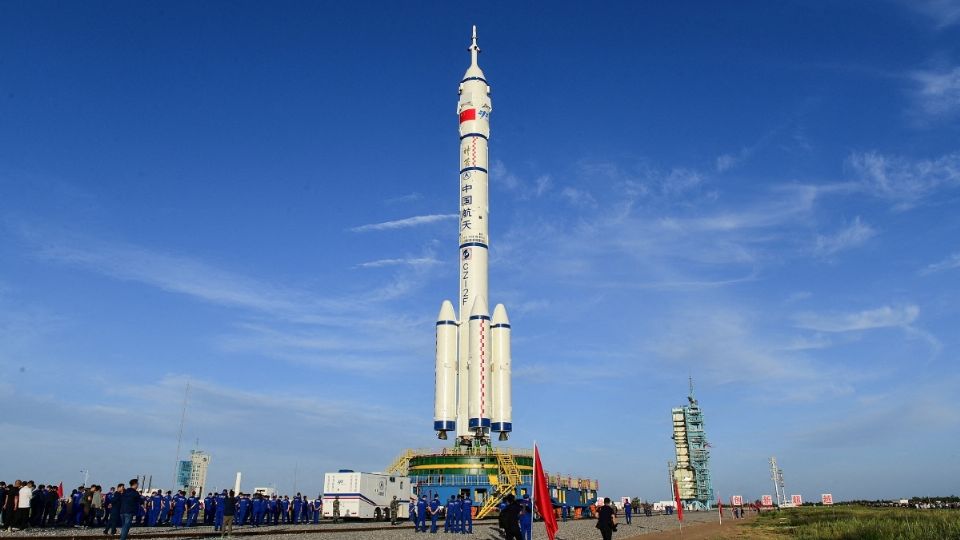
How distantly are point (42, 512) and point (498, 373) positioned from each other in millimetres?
29805

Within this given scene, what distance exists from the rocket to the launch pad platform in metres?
1.39

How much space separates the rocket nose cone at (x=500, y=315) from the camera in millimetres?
50144

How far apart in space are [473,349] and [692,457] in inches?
2149

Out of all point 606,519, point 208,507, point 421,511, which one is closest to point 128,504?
point 606,519

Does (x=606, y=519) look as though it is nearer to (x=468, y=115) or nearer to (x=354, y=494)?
(x=354, y=494)

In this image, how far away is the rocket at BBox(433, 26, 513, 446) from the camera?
160ft

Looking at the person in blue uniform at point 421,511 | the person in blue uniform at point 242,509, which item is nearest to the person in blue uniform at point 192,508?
the person in blue uniform at point 242,509

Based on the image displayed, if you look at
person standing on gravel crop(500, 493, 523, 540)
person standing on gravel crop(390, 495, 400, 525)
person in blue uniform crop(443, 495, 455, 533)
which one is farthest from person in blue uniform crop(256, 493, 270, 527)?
person standing on gravel crop(500, 493, 523, 540)

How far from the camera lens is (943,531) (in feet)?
70.4

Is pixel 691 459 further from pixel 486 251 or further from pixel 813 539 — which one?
pixel 813 539

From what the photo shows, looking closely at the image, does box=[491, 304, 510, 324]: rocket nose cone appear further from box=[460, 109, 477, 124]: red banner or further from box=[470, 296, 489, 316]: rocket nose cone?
box=[460, 109, 477, 124]: red banner

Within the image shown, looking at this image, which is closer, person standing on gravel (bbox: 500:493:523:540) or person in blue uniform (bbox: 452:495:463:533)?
person standing on gravel (bbox: 500:493:523:540)

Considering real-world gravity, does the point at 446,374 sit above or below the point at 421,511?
above

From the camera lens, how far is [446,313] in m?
50.8
